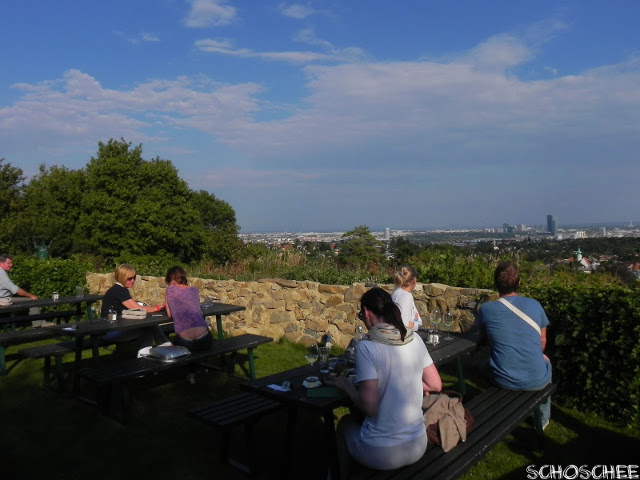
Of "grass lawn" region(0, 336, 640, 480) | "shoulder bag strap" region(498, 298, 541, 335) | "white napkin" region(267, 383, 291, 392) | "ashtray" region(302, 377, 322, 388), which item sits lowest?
"grass lawn" region(0, 336, 640, 480)

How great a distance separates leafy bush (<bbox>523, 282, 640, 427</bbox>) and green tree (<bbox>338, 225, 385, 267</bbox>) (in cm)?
411

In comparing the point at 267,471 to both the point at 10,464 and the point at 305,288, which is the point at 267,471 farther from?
the point at 305,288

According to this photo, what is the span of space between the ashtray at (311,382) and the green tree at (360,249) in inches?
209

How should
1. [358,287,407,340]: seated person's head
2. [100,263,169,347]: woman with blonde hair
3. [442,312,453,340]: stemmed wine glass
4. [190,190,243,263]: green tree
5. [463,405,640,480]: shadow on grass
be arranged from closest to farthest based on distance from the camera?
1. [358,287,407,340]: seated person's head
2. [463,405,640,480]: shadow on grass
3. [442,312,453,340]: stemmed wine glass
4. [100,263,169,347]: woman with blonde hair
5. [190,190,243,263]: green tree

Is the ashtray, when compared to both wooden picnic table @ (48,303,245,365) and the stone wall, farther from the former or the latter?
the stone wall

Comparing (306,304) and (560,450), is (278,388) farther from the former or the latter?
(306,304)

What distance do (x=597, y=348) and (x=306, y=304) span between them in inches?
163

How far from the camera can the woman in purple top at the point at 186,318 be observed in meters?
5.31

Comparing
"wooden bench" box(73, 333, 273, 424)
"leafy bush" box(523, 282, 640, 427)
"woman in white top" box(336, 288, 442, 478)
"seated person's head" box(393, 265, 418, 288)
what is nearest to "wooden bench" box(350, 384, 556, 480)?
"woman in white top" box(336, 288, 442, 478)

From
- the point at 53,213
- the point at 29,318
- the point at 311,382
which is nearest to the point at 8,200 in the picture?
the point at 53,213

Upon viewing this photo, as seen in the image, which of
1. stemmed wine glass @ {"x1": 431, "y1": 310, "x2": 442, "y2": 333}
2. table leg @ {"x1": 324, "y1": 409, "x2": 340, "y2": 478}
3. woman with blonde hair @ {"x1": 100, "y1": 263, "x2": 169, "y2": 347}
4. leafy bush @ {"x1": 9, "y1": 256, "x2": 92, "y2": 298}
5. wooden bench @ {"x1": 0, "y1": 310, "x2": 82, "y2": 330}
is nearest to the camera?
table leg @ {"x1": 324, "y1": 409, "x2": 340, "y2": 478}

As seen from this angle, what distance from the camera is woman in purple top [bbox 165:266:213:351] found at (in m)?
5.31

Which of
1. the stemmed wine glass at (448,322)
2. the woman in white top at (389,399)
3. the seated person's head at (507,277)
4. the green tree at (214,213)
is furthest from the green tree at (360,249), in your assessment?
the green tree at (214,213)

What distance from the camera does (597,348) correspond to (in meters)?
4.46
